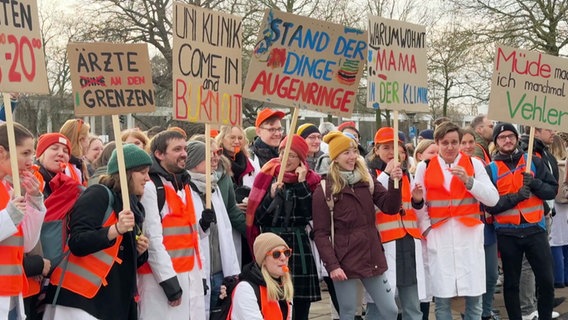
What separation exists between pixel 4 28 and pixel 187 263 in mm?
2037

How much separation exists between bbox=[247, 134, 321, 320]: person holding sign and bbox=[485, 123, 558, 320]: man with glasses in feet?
6.76

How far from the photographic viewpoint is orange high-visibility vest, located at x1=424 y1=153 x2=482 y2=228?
6973 millimetres

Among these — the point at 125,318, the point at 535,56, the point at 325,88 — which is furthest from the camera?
the point at 535,56

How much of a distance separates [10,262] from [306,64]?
2913 mm

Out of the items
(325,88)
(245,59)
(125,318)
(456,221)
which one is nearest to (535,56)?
(456,221)

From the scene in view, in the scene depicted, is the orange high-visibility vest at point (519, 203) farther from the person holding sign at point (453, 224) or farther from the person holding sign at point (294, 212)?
the person holding sign at point (294, 212)

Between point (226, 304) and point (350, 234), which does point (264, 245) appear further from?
point (350, 234)

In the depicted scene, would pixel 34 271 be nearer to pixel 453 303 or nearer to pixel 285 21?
pixel 285 21

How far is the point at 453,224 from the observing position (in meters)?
6.97

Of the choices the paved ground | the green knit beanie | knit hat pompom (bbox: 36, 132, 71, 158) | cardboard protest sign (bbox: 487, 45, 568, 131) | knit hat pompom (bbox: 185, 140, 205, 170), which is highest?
cardboard protest sign (bbox: 487, 45, 568, 131)

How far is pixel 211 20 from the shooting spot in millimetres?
6125

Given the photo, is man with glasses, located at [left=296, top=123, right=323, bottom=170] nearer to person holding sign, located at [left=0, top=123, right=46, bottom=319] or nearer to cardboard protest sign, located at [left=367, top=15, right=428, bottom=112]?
cardboard protest sign, located at [left=367, top=15, right=428, bottom=112]

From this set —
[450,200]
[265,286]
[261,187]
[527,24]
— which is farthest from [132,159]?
[527,24]

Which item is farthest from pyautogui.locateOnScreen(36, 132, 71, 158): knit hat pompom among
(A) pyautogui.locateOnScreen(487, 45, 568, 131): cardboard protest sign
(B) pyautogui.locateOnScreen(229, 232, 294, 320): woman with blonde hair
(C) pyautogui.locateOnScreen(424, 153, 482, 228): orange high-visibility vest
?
(A) pyautogui.locateOnScreen(487, 45, 568, 131): cardboard protest sign
